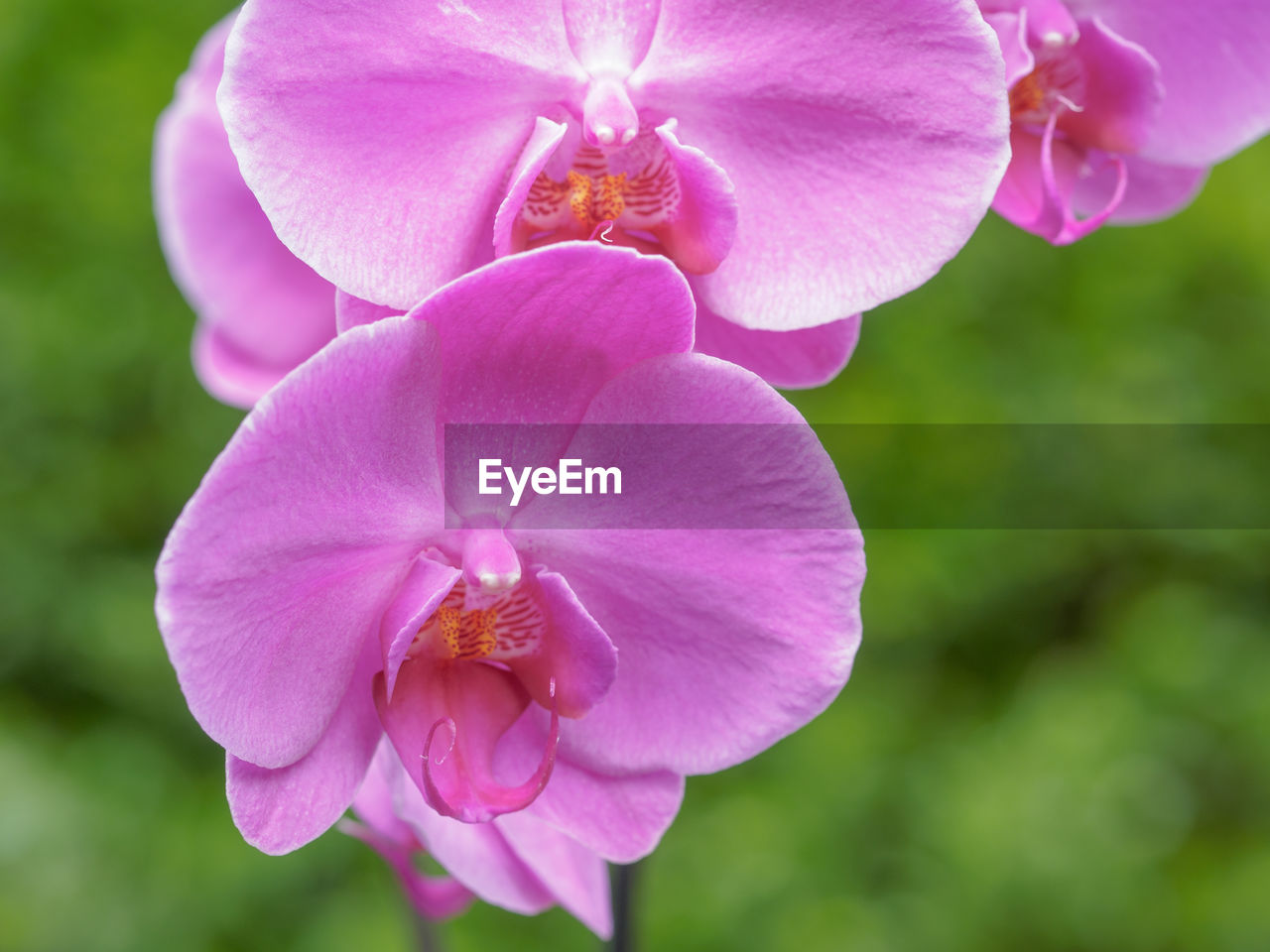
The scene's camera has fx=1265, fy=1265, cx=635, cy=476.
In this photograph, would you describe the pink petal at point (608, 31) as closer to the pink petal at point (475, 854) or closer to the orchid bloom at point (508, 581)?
the orchid bloom at point (508, 581)

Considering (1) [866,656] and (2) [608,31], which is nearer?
(2) [608,31]

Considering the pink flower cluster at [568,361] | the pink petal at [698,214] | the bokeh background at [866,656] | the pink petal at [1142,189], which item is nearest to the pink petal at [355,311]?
the pink flower cluster at [568,361]

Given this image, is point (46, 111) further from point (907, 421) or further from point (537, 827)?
point (537, 827)

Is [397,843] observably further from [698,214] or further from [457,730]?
[698,214]

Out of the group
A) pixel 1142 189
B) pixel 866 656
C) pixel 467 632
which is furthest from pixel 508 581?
pixel 866 656

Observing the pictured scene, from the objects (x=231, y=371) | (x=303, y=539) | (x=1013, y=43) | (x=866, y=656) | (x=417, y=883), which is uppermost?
(x=1013, y=43)
